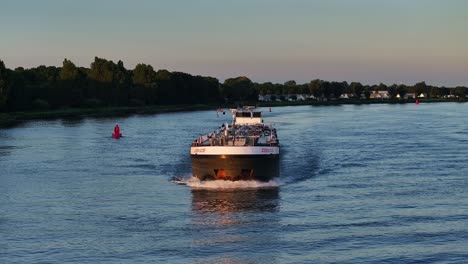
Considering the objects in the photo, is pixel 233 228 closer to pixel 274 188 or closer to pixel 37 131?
pixel 274 188

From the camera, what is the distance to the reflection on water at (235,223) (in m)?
27.0

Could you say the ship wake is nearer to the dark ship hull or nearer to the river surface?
the river surface

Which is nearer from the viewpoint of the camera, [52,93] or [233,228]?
[233,228]

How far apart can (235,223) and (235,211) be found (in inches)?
121

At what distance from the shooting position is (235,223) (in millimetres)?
32219

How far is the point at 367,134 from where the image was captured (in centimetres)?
9700

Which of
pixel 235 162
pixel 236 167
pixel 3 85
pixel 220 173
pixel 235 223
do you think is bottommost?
pixel 235 223

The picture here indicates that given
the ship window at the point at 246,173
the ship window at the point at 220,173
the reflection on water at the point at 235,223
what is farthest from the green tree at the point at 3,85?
the reflection on water at the point at 235,223

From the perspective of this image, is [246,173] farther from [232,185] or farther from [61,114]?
[61,114]

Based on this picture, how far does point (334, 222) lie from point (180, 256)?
28.3 ft

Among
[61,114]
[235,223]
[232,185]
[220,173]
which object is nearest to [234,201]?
[232,185]

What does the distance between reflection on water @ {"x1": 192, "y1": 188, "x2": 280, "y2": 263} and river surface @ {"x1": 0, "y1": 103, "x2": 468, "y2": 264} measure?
49 millimetres

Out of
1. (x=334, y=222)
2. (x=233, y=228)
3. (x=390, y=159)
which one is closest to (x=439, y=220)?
(x=334, y=222)

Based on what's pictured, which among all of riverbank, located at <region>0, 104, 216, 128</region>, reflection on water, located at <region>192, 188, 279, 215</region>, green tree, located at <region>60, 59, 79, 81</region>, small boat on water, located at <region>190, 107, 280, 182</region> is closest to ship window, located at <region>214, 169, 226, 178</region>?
small boat on water, located at <region>190, 107, 280, 182</region>
